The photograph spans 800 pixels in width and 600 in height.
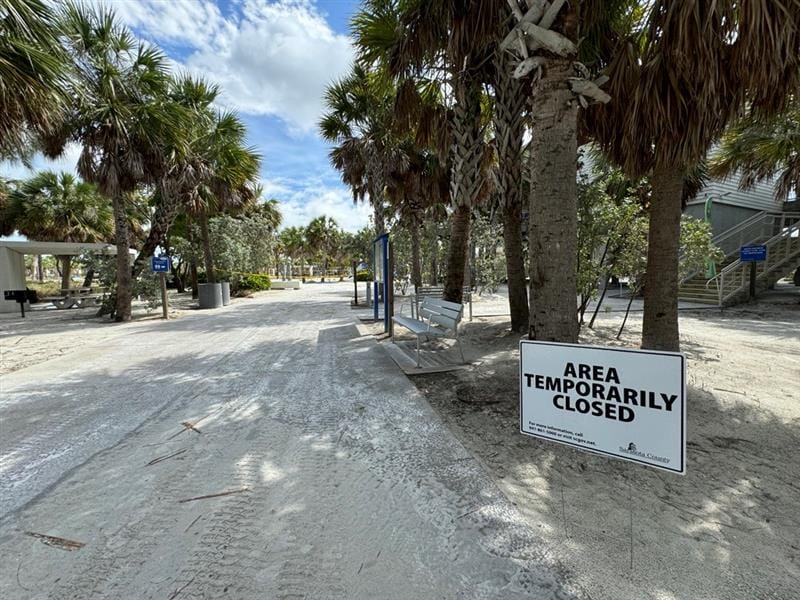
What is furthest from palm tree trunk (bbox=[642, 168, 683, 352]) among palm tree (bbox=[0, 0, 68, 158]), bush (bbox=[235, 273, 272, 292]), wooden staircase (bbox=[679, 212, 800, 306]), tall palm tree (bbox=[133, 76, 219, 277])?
bush (bbox=[235, 273, 272, 292])

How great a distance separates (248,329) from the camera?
31.2 feet

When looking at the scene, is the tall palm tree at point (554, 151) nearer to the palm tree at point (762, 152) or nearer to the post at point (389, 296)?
the post at point (389, 296)

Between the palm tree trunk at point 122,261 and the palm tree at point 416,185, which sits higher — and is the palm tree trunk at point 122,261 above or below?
below

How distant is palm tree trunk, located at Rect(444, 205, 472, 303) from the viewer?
23.9 feet

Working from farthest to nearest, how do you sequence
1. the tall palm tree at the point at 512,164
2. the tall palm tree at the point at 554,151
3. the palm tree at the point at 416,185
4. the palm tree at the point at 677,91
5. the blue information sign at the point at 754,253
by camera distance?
1. the palm tree at the point at 416,185
2. the blue information sign at the point at 754,253
3. the tall palm tree at the point at 512,164
4. the tall palm tree at the point at 554,151
5. the palm tree at the point at 677,91

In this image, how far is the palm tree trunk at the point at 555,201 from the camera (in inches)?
135

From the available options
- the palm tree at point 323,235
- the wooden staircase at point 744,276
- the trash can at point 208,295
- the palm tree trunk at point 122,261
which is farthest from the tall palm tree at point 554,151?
the palm tree at point 323,235

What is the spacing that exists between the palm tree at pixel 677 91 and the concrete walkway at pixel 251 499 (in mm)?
3550

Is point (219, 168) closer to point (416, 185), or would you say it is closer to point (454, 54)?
point (416, 185)

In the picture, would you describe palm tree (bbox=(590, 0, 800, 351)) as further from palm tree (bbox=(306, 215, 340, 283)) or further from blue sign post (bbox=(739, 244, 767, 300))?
palm tree (bbox=(306, 215, 340, 283))

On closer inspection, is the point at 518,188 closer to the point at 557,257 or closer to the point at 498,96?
the point at 498,96

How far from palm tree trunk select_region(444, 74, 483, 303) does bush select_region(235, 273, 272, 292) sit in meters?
17.5

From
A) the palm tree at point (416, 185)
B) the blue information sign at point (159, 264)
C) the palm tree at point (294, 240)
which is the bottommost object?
the blue information sign at point (159, 264)

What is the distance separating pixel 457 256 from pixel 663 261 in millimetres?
3359
